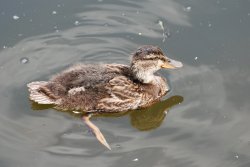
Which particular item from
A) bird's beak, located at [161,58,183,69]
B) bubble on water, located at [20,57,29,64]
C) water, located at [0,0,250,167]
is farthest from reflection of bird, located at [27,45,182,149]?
bubble on water, located at [20,57,29,64]

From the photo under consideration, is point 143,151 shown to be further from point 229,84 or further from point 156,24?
point 156,24

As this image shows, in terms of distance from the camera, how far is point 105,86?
21.5ft

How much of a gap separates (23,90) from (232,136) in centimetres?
242

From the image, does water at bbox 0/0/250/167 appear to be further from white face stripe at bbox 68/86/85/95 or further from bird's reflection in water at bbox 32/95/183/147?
white face stripe at bbox 68/86/85/95

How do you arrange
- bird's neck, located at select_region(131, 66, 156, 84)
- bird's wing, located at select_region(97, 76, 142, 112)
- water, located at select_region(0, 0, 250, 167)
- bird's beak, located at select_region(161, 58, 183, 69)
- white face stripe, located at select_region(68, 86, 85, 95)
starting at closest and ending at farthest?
water, located at select_region(0, 0, 250, 167) < white face stripe, located at select_region(68, 86, 85, 95) < bird's wing, located at select_region(97, 76, 142, 112) < bird's neck, located at select_region(131, 66, 156, 84) < bird's beak, located at select_region(161, 58, 183, 69)

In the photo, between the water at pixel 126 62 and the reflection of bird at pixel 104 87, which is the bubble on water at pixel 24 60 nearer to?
the water at pixel 126 62

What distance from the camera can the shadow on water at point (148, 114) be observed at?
6645 mm

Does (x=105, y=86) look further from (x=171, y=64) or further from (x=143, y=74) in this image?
(x=171, y=64)

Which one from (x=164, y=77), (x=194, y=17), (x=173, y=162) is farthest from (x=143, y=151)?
(x=194, y=17)

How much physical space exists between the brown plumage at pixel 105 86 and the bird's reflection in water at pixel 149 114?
68 millimetres

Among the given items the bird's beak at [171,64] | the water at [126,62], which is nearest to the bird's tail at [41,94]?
the water at [126,62]

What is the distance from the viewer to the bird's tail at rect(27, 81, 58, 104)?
21.7 ft

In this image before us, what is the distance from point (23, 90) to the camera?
6.90 meters

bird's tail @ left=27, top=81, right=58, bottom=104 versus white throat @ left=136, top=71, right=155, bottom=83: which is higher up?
white throat @ left=136, top=71, right=155, bottom=83
